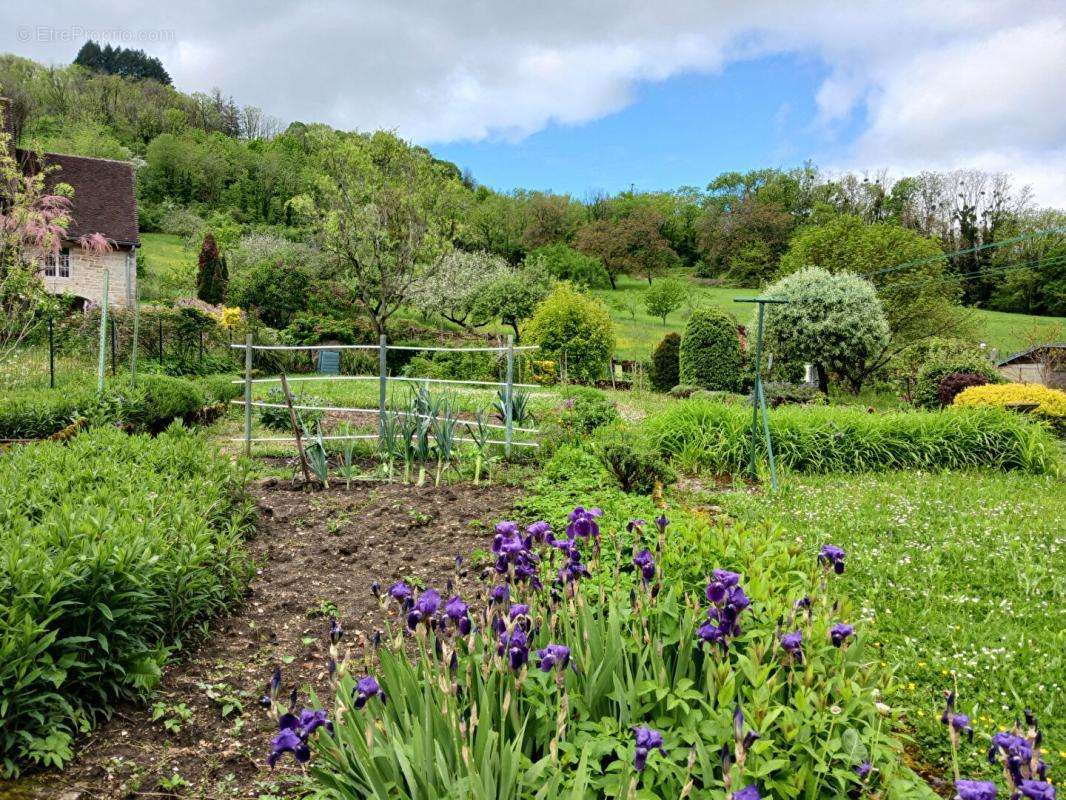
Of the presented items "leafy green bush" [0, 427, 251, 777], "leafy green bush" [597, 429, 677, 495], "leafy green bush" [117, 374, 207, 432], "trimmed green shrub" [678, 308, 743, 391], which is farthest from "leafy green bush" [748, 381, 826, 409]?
"leafy green bush" [0, 427, 251, 777]

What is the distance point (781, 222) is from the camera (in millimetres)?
40438

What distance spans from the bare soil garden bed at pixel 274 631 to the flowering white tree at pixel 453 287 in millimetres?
18743

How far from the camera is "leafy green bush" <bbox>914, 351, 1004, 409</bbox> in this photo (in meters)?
11.8

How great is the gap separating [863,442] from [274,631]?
21.1 ft

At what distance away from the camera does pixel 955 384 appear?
11.2 metres

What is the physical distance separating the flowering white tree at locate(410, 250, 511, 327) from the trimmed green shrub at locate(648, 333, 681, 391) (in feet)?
29.2

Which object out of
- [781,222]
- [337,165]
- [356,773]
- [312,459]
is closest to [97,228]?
[337,165]

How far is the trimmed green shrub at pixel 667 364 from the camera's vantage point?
714 inches

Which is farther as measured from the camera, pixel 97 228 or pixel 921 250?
pixel 97 228

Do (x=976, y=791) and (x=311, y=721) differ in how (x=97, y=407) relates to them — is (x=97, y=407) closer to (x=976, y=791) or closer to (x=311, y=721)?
(x=311, y=721)

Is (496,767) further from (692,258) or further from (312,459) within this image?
(692,258)

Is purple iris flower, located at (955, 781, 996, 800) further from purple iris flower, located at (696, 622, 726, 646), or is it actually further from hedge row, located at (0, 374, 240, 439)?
hedge row, located at (0, 374, 240, 439)

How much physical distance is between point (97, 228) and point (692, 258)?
34927 mm

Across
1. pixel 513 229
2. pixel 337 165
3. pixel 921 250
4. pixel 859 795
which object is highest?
pixel 513 229
